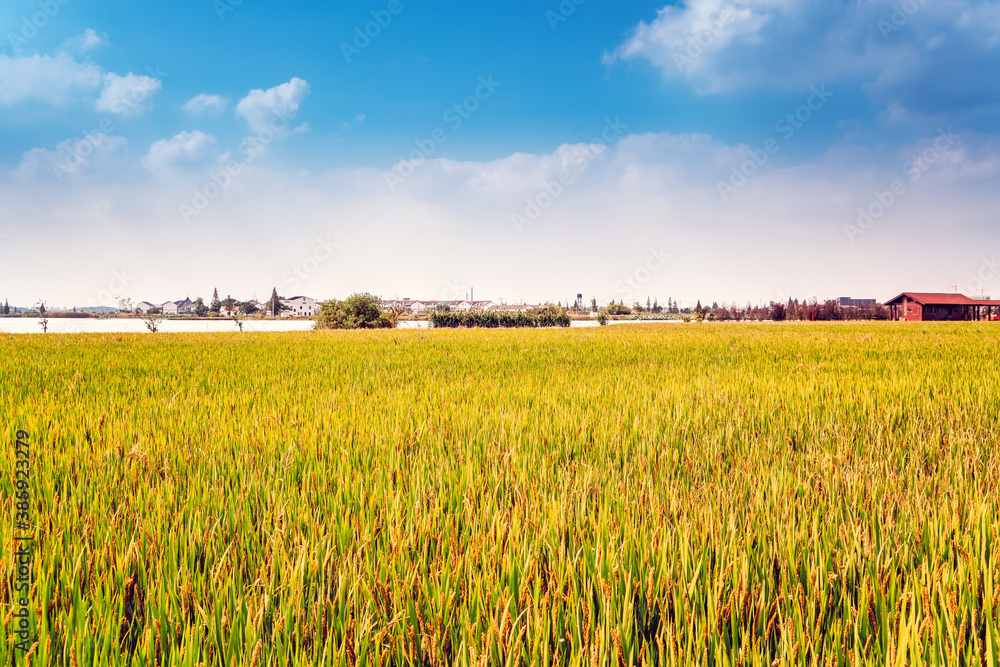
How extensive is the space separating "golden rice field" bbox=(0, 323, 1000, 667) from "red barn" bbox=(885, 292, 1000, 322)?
76537 millimetres

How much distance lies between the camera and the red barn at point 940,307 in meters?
60.2

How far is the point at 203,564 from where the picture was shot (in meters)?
1.88

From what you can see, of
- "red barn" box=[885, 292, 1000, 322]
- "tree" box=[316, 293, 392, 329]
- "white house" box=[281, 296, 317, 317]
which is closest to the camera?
"tree" box=[316, 293, 392, 329]

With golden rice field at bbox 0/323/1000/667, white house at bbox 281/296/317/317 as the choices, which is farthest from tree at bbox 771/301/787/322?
white house at bbox 281/296/317/317

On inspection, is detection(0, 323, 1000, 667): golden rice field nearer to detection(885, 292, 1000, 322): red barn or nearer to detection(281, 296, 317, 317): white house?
detection(885, 292, 1000, 322): red barn

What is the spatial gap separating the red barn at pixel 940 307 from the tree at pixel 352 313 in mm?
69229

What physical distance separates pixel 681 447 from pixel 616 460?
776 mm

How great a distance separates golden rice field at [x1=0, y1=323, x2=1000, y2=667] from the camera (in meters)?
1.32

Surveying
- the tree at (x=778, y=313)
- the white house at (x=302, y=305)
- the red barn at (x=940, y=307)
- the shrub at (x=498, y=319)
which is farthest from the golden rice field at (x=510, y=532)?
the white house at (x=302, y=305)

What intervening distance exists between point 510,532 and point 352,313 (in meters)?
51.0

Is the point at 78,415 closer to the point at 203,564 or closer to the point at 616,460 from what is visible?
the point at 203,564

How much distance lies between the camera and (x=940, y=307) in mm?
60438

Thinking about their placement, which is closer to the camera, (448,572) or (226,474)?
(448,572)

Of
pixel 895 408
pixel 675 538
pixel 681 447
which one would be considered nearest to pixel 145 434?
pixel 675 538
